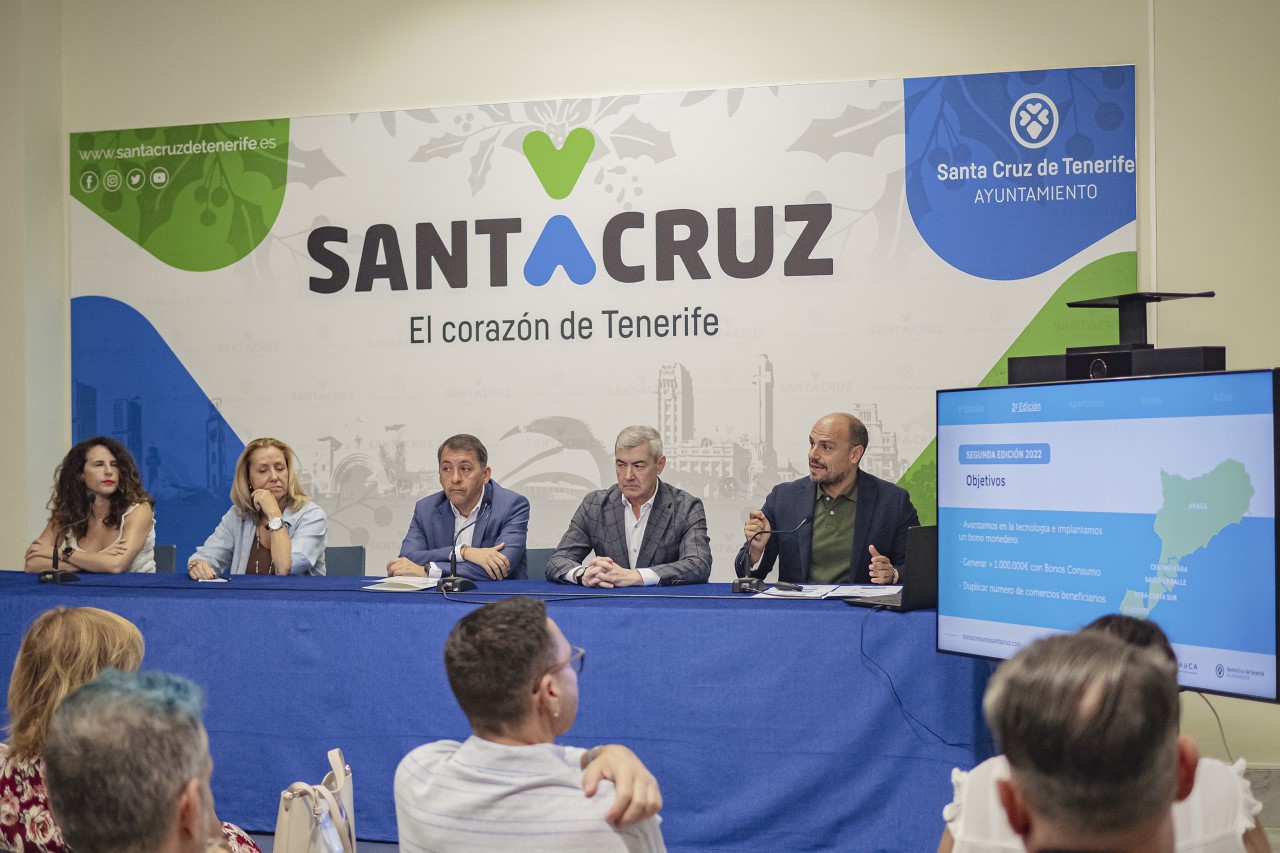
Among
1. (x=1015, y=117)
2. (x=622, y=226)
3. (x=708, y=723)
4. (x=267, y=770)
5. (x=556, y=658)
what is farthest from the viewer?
(x=622, y=226)

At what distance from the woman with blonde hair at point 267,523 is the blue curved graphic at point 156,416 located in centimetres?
106

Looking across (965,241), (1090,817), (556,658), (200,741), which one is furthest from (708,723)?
(965,241)

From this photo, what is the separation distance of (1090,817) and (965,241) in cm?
434

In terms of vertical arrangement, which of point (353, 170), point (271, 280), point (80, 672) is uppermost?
point (353, 170)

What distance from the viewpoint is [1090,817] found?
0.87m

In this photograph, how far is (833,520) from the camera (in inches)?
172

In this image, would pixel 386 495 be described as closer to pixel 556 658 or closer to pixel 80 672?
pixel 80 672

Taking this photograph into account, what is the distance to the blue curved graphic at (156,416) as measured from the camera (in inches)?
221

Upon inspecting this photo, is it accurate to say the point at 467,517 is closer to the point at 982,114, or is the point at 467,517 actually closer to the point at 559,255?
the point at 559,255

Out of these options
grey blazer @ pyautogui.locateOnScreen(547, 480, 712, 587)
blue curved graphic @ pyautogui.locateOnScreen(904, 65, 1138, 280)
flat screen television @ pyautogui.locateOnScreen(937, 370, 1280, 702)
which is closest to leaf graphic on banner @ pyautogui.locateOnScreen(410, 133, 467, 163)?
grey blazer @ pyautogui.locateOnScreen(547, 480, 712, 587)

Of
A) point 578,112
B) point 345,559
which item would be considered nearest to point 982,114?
point 578,112

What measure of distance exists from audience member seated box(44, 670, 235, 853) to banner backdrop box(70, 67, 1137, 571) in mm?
4112

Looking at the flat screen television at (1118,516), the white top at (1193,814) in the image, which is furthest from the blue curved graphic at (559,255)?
the white top at (1193,814)

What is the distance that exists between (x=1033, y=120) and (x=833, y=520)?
6.53 ft
